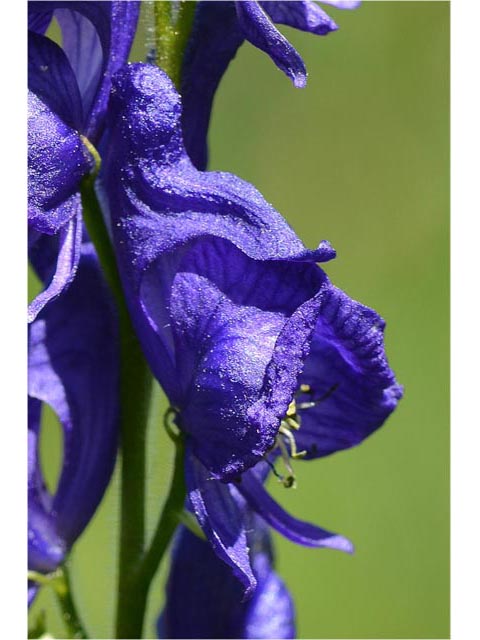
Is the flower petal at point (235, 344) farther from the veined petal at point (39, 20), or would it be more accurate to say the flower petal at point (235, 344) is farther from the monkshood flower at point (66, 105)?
the veined petal at point (39, 20)

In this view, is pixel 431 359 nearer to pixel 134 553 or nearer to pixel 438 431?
pixel 438 431

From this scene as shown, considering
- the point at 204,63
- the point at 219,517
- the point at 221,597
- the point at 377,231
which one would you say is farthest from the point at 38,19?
the point at 377,231

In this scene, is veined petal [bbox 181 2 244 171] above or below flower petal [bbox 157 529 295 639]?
above

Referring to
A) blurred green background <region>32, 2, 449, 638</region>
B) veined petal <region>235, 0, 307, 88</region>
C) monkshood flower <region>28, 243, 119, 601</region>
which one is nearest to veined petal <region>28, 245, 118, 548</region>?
monkshood flower <region>28, 243, 119, 601</region>

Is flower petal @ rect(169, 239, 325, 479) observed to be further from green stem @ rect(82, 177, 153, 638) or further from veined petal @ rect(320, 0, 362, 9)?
veined petal @ rect(320, 0, 362, 9)

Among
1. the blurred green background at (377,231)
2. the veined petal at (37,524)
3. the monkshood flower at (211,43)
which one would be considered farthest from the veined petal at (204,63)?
the blurred green background at (377,231)

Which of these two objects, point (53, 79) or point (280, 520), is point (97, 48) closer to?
point (53, 79)
